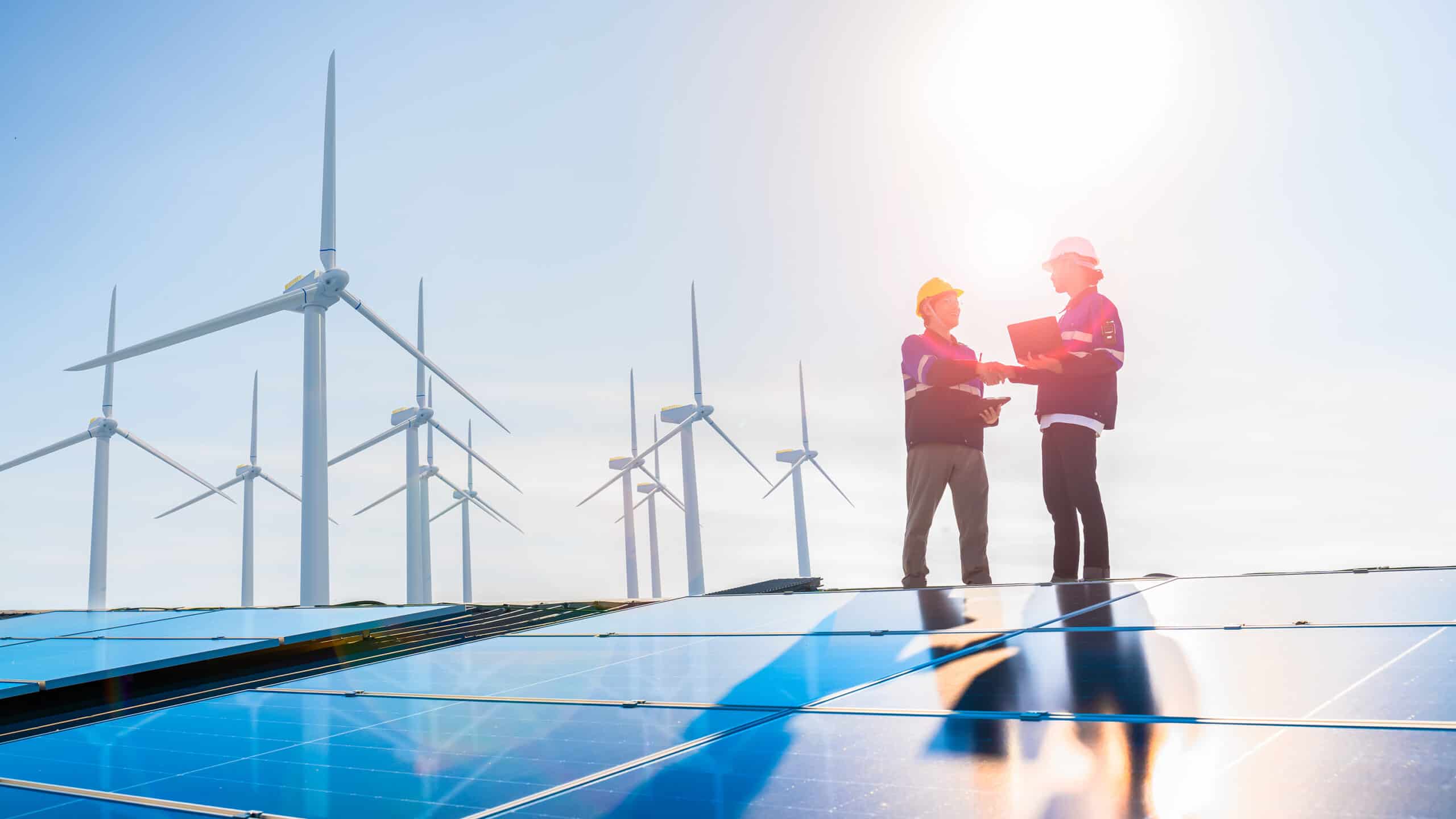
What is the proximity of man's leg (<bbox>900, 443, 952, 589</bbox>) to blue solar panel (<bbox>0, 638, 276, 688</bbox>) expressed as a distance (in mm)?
6388

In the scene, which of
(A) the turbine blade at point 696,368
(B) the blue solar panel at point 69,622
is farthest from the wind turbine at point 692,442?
(B) the blue solar panel at point 69,622

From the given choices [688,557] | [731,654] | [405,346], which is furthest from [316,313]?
[731,654]

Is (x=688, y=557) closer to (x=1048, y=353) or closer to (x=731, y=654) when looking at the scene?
(x=1048, y=353)

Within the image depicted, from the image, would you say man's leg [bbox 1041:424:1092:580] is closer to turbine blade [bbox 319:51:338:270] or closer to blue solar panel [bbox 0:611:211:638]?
blue solar panel [bbox 0:611:211:638]

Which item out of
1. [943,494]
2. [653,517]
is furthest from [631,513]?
[943,494]

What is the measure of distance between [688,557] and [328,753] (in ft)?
148

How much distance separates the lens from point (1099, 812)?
1909mm

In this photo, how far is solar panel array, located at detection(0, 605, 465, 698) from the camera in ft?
18.5

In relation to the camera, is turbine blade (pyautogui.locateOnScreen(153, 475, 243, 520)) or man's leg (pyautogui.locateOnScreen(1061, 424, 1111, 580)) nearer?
man's leg (pyautogui.locateOnScreen(1061, 424, 1111, 580))

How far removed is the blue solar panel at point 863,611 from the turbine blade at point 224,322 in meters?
24.2

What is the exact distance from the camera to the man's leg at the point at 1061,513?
30.6ft

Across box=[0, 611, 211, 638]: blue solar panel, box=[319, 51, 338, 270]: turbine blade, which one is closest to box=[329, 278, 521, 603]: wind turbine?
box=[319, 51, 338, 270]: turbine blade

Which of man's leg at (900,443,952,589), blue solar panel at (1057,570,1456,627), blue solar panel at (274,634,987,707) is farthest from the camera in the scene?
man's leg at (900,443,952,589)

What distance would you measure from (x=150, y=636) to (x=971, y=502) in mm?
7753
